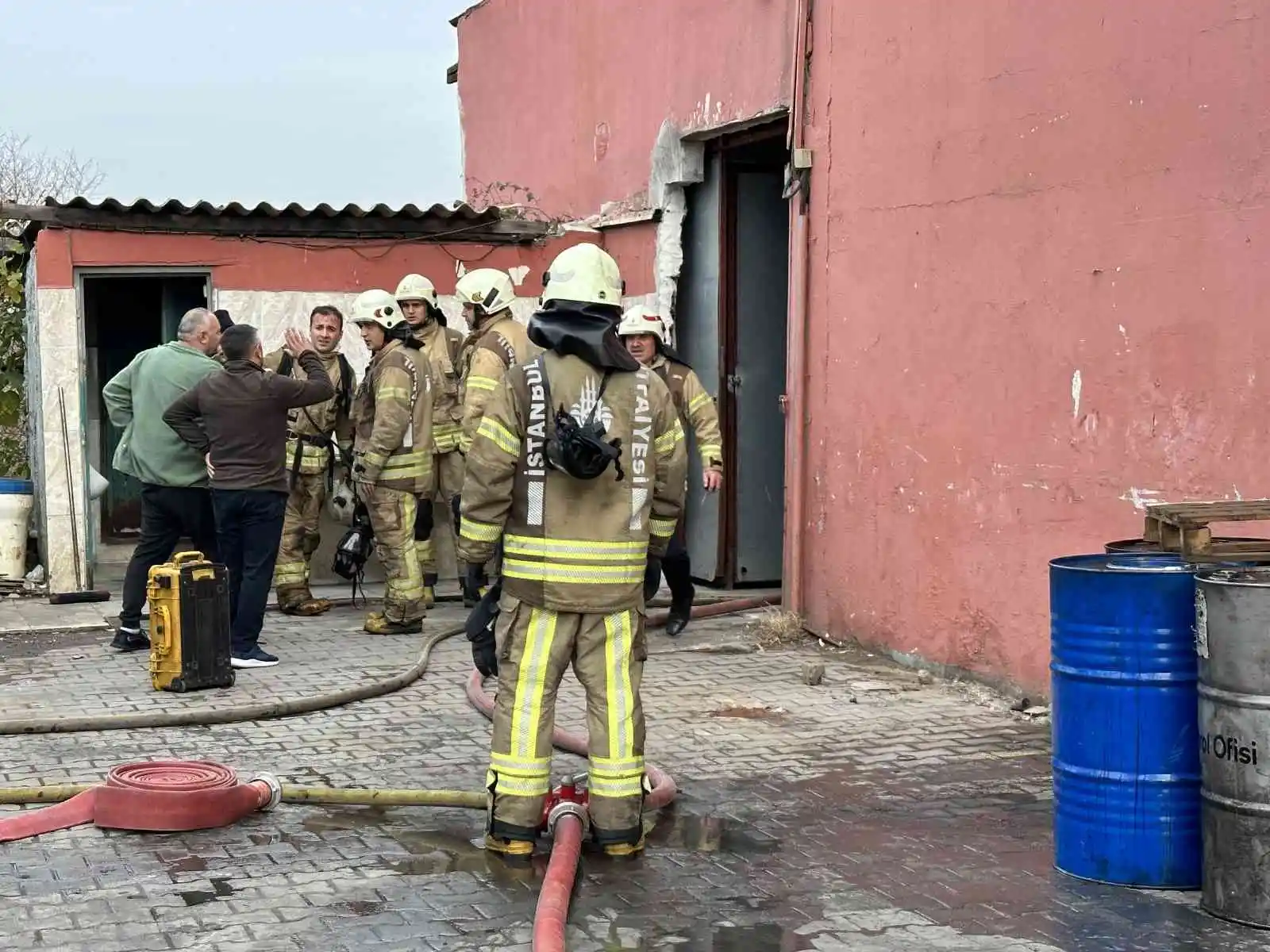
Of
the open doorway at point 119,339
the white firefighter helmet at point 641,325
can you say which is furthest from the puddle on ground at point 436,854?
the open doorway at point 119,339

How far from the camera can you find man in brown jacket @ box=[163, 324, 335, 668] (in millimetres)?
8922

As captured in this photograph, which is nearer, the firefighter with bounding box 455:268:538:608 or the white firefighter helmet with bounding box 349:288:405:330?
the firefighter with bounding box 455:268:538:608

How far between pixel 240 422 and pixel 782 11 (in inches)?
161

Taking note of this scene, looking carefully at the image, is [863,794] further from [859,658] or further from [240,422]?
[240,422]

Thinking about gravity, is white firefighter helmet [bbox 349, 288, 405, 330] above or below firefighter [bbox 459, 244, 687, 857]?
above

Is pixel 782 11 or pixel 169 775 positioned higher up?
pixel 782 11

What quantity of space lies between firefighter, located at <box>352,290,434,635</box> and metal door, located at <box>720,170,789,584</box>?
8.09 ft

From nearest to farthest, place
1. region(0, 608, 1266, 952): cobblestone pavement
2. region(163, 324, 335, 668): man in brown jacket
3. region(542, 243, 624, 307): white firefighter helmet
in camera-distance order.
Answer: region(0, 608, 1266, 952): cobblestone pavement → region(542, 243, 624, 307): white firefighter helmet → region(163, 324, 335, 668): man in brown jacket

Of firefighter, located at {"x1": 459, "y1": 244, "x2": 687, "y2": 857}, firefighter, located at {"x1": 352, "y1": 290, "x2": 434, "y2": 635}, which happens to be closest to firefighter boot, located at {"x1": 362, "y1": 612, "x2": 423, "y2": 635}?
firefighter, located at {"x1": 352, "y1": 290, "x2": 434, "y2": 635}

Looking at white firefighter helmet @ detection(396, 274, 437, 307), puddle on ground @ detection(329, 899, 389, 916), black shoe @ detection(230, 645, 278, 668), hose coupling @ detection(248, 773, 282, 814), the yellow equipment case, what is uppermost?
white firefighter helmet @ detection(396, 274, 437, 307)

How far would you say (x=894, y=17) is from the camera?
8.98 m

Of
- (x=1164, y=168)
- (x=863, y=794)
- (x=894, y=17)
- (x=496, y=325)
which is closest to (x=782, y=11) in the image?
(x=894, y=17)

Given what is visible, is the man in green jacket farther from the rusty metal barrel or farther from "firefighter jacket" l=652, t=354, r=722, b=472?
the rusty metal barrel

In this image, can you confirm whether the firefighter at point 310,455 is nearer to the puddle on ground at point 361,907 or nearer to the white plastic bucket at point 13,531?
the white plastic bucket at point 13,531
